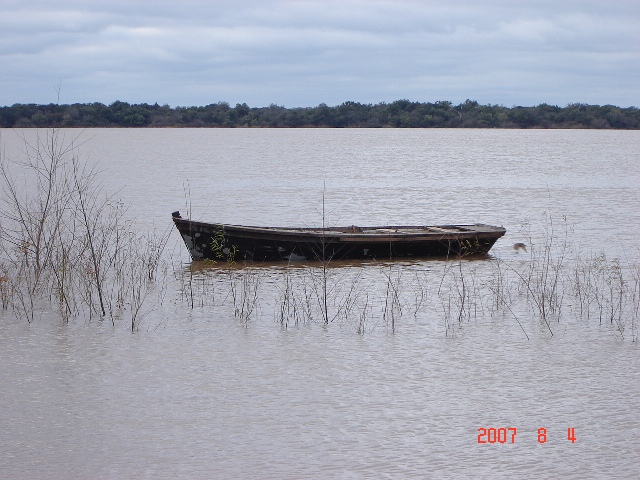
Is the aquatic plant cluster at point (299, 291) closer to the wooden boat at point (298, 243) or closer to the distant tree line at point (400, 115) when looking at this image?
the wooden boat at point (298, 243)

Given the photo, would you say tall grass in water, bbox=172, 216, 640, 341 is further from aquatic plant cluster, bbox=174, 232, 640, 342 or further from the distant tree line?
the distant tree line

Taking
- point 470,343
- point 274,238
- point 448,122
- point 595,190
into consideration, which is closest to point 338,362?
point 470,343

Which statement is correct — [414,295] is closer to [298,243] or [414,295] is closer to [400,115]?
[298,243]

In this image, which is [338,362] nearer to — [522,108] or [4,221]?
[4,221]

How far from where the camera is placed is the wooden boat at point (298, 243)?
1684 centimetres

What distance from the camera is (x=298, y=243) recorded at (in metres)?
17.0

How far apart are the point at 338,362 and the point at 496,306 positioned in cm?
380

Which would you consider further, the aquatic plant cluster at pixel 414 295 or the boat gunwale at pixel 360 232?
the boat gunwale at pixel 360 232

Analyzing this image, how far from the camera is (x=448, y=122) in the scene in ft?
424
